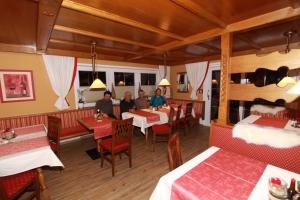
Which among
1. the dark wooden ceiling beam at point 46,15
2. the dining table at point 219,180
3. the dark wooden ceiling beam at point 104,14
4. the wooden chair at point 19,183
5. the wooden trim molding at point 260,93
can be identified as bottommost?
the wooden chair at point 19,183

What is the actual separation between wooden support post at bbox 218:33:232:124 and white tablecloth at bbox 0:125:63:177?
253cm

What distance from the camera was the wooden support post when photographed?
232cm

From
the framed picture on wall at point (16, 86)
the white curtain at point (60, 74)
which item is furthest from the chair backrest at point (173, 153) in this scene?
the framed picture on wall at point (16, 86)

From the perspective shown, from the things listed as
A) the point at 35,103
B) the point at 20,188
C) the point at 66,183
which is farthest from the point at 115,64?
the point at 20,188

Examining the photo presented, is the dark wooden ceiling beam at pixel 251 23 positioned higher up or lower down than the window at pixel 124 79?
higher up

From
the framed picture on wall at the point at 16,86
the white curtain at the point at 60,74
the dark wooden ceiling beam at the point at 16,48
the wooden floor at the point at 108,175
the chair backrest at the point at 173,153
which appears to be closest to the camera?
the chair backrest at the point at 173,153

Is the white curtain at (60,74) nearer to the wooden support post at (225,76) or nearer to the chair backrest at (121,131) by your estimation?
the chair backrest at (121,131)

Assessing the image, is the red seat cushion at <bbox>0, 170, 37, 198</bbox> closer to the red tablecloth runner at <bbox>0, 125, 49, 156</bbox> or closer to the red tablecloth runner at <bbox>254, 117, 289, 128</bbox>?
the red tablecloth runner at <bbox>0, 125, 49, 156</bbox>

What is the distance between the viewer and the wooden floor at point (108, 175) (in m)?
2.17

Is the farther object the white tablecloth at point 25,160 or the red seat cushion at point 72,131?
the red seat cushion at point 72,131

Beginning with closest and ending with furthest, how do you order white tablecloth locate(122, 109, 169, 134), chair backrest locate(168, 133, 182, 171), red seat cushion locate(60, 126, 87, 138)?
chair backrest locate(168, 133, 182, 171)
white tablecloth locate(122, 109, 169, 134)
red seat cushion locate(60, 126, 87, 138)

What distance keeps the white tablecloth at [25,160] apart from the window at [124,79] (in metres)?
3.53

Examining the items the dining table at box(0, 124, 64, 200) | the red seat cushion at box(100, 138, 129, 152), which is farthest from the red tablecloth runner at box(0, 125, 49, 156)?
the red seat cushion at box(100, 138, 129, 152)

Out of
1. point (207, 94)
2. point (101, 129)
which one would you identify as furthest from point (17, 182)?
point (207, 94)
